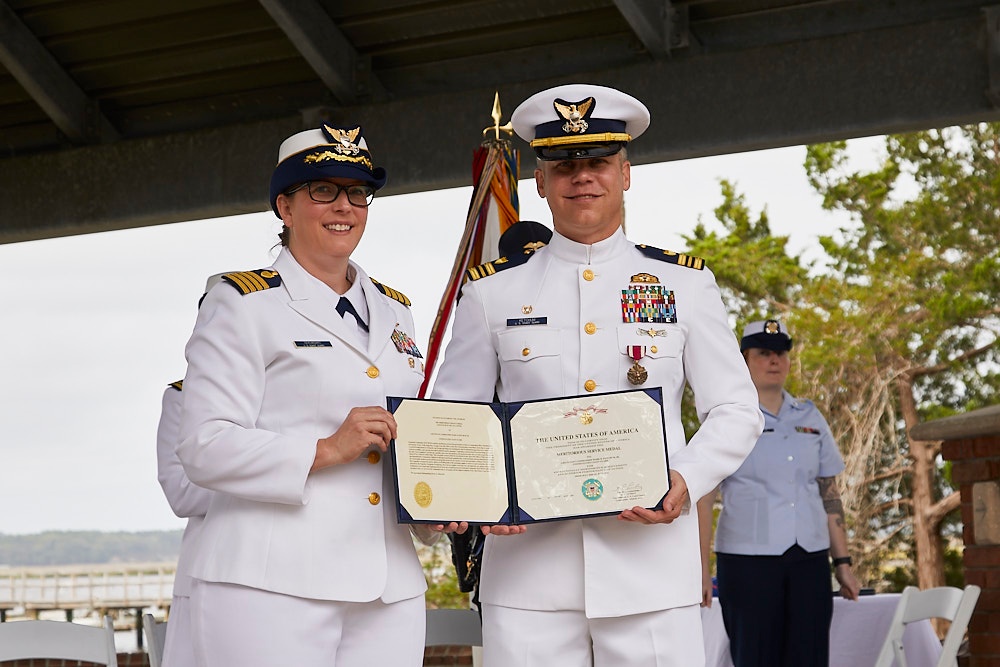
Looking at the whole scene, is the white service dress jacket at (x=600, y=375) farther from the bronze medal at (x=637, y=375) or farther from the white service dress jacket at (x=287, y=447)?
the white service dress jacket at (x=287, y=447)

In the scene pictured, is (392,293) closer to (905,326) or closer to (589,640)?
(589,640)

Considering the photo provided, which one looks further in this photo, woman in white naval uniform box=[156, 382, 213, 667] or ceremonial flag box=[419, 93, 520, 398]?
ceremonial flag box=[419, 93, 520, 398]

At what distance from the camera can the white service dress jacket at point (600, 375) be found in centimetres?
234

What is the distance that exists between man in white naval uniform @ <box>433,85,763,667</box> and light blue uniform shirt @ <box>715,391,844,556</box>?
2.12 m

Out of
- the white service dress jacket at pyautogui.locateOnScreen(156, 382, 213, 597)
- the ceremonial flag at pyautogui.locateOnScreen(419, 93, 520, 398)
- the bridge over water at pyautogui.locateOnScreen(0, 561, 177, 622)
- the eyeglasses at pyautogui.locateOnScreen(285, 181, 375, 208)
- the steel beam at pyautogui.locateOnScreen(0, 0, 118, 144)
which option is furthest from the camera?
the bridge over water at pyautogui.locateOnScreen(0, 561, 177, 622)

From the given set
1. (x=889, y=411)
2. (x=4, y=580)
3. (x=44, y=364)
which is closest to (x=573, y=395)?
(x=889, y=411)

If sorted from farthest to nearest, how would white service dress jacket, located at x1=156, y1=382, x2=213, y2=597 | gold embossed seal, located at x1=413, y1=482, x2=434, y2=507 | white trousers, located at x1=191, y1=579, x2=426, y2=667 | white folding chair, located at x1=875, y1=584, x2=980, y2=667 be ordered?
white folding chair, located at x1=875, y1=584, x2=980, y2=667, white service dress jacket, located at x1=156, y1=382, x2=213, y2=597, gold embossed seal, located at x1=413, y1=482, x2=434, y2=507, white trousers, located at x1=191, y1=579, x2=426, y2=667

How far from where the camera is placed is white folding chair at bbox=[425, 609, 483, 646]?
A: 3262 mm

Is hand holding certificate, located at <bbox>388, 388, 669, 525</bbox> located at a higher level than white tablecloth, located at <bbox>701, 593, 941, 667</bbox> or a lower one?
higher

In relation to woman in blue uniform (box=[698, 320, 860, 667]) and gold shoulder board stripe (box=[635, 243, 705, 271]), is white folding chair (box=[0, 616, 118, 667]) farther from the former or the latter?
woman in blue uniform (box=[698, 320, 860, 667])

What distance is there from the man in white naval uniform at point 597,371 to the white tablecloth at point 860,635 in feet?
9.01

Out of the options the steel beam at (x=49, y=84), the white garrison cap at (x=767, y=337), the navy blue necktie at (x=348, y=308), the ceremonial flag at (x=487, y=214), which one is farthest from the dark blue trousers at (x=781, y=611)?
the steel beam at (x=49, y=84)

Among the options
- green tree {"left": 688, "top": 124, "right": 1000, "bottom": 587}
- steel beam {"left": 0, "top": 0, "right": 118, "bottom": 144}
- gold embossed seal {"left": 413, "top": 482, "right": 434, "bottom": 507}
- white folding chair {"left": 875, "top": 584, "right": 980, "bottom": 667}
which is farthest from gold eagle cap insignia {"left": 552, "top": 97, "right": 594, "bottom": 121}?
green tree {"left": 688, "top": 124, "right": 1000, "bottom": 587}

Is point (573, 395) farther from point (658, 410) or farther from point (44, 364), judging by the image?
point (44, 364)
